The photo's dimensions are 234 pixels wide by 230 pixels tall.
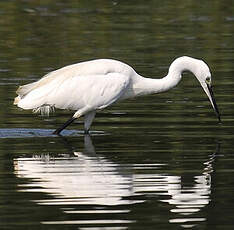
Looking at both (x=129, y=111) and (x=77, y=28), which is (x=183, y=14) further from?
(x=129, y=111)

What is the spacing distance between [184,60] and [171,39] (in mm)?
11078

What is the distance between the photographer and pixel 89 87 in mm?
16344

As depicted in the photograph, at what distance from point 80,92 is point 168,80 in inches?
50.2

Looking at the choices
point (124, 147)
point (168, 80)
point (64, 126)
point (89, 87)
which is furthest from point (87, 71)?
point (124, 147)

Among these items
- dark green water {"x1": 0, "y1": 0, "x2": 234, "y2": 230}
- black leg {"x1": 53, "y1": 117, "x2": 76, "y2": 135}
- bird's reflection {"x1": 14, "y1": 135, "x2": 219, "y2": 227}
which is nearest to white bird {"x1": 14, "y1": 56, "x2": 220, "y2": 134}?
black leg {"x1": 53, "y1": 117, "x2": 76, "y2": 135}

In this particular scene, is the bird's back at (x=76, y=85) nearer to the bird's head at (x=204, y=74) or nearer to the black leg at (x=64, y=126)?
the black leg at (x=64, y=126)

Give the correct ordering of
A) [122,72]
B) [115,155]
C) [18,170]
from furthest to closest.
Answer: [122,72] → [115,155] → [18,170]

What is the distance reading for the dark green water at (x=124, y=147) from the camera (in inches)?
456

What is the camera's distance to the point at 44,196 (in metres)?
12.2

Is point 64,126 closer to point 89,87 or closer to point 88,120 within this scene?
point 88,120

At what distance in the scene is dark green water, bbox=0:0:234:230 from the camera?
11.6 metres

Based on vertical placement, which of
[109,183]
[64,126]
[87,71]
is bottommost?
[109,183]

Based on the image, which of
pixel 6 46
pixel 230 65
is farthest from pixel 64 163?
pixel 6 46

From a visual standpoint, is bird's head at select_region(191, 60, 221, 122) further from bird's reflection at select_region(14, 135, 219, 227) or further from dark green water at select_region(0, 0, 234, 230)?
bird's reflection at select_region(14, 135, 219, 227)
